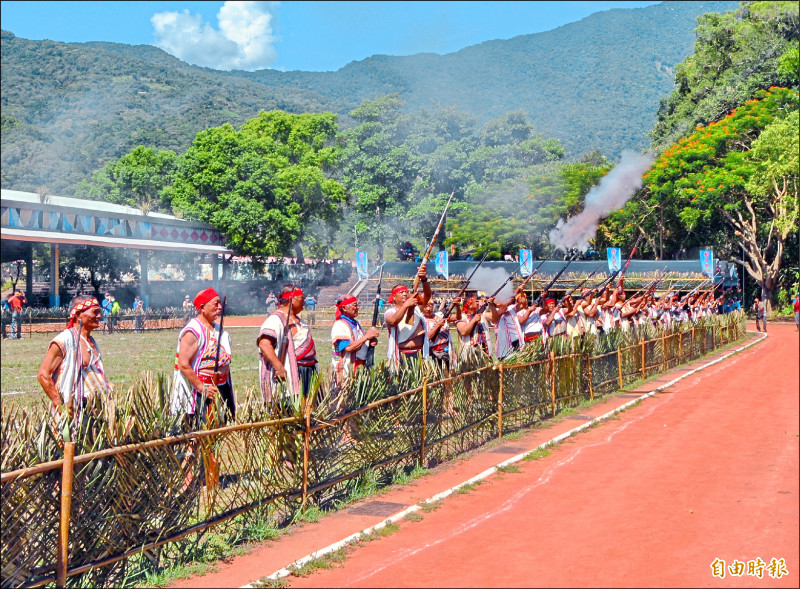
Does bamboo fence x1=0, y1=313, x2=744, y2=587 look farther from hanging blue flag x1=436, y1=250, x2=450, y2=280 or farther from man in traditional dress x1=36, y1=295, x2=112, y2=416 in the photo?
hanging blue flag x1=436, y1=250, x2=450, y2=280

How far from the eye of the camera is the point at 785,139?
35969 mm

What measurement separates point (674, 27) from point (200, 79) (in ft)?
132

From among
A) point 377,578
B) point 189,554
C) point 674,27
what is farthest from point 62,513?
point 674,27

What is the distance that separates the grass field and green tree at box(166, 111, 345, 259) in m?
11.0

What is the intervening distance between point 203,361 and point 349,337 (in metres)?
2.20

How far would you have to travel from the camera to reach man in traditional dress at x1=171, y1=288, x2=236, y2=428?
6.53m

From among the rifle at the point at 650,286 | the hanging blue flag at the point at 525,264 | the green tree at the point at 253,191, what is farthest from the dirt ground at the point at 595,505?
the green tree at the point at 253,191

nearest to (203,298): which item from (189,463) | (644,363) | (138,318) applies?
(189,463)

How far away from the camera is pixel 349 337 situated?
8719 millimetres

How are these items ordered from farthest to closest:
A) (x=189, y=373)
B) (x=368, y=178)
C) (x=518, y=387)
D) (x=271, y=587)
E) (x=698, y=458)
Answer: (x=368, y=178) → (x=518, y=387) → (x=698, y=458) → (x=189, y=373) → (x=271, y=587)

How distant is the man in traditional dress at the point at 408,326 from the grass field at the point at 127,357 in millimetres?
2509

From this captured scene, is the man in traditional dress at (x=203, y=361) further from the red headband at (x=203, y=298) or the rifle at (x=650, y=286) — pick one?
the rifle at (x=650, y=286)

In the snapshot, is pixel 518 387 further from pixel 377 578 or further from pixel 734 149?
pixel 734 149

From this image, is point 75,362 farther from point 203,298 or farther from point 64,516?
point 64,516
